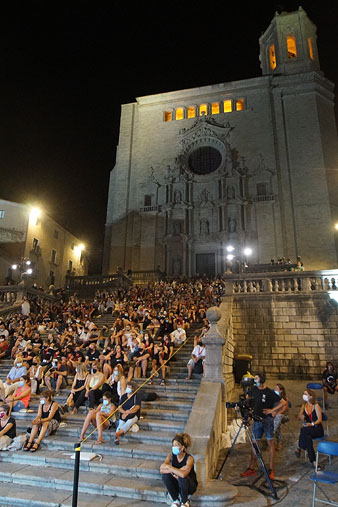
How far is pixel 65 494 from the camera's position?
526 centimetres

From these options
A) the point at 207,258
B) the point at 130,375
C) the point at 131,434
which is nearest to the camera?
the point at 131,434

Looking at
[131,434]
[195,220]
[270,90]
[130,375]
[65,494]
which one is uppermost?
[270,90]

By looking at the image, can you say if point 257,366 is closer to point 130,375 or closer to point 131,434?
point 130,375

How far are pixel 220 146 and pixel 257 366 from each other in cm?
2481

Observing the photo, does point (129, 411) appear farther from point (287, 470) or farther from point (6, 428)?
point (287, 470)

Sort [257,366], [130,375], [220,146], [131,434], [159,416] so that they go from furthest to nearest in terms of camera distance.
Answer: [220,146] → [257,366] → [130,375] → [159,416] → [131,434]

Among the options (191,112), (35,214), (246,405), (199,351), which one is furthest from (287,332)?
(191,112)

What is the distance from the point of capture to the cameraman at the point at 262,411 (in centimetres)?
595

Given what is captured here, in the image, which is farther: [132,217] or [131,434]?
[132,217]

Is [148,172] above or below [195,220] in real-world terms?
above

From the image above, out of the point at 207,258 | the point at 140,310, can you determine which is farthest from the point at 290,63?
the point at 140,310

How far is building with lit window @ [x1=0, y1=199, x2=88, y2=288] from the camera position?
29053 millimetres

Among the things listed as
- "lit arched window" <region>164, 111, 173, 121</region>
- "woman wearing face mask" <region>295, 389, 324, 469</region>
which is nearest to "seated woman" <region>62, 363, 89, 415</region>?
"woman wearing face mask" <region>295, 389, 324, 469</region>

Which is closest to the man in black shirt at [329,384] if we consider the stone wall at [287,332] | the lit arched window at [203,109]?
the stone wall at [287,332]
